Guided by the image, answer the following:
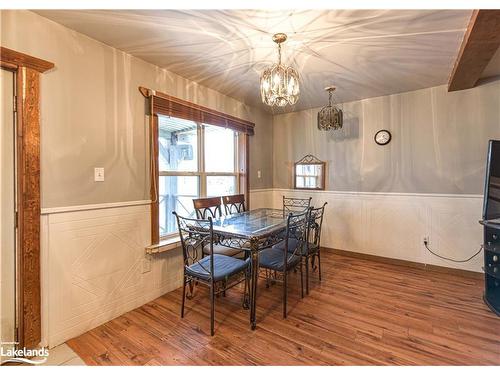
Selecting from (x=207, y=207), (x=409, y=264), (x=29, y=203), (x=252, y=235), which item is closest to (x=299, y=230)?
(x=252, y=235)

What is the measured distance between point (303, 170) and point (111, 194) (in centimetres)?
284

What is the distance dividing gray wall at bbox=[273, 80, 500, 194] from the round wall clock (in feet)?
0.16

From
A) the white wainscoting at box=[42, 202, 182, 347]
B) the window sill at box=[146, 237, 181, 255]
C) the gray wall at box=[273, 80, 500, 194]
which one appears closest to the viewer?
the white wainscoting at box=[42, 202, 182, 347]

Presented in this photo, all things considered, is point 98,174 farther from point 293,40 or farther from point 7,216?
point 293,40

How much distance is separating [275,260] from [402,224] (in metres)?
2.06

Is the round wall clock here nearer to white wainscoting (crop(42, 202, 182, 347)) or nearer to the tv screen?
the tv screen

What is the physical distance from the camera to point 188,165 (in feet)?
9.72

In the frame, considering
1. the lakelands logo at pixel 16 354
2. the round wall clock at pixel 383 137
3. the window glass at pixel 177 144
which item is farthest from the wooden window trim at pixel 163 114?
the round wall clock at pixel 383 137

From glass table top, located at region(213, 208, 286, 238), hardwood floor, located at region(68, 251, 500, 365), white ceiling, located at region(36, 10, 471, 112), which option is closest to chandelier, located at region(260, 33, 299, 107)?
white ceiling, located at region(36, 10, 471, 112)

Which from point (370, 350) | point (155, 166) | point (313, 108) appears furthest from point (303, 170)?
point (370, 350)

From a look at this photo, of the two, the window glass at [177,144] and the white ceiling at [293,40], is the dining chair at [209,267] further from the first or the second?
the white ceiling at [293,40]

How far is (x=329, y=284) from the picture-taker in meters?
2.77

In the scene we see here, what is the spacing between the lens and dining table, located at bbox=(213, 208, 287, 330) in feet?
6.37

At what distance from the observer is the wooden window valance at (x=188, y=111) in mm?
2359
